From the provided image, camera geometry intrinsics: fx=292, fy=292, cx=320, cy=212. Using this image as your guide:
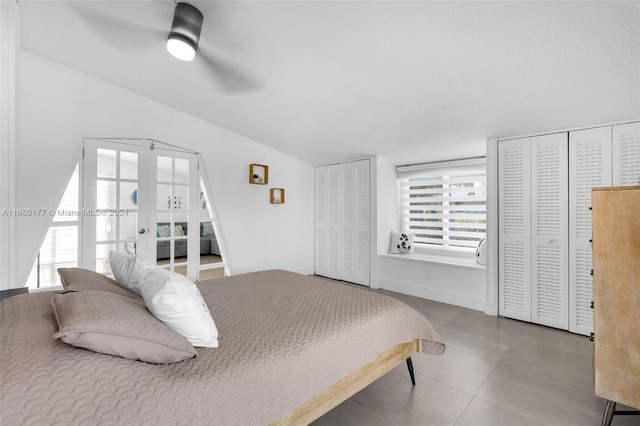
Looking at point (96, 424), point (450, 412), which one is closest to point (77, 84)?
point (96, 424)

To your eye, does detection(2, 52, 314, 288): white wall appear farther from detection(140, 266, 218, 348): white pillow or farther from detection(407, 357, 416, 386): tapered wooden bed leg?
detection(407, 357, 416, 386): tapered wooden bed leg

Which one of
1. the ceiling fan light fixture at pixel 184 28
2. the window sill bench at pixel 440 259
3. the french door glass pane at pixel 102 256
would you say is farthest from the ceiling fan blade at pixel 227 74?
the window sill bench at pixel 440 259

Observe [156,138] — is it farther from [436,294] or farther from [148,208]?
[436,294]

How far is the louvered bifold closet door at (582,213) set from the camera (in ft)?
8.89

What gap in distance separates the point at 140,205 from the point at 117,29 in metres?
1.92

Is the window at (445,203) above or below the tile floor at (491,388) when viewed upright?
above

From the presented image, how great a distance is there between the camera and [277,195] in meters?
4.79

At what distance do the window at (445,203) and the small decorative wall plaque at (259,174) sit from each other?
6.98 ft

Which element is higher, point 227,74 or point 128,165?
point 227,74

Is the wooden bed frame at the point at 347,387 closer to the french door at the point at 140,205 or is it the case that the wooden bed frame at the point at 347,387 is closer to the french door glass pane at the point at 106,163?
the french door at the point at 140,205

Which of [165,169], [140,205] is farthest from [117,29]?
[140,205]

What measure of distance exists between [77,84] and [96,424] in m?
3.62

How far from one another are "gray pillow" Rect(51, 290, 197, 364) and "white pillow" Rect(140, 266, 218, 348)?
1.6 inches

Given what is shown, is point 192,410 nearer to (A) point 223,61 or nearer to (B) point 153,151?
(A) point 223,61
